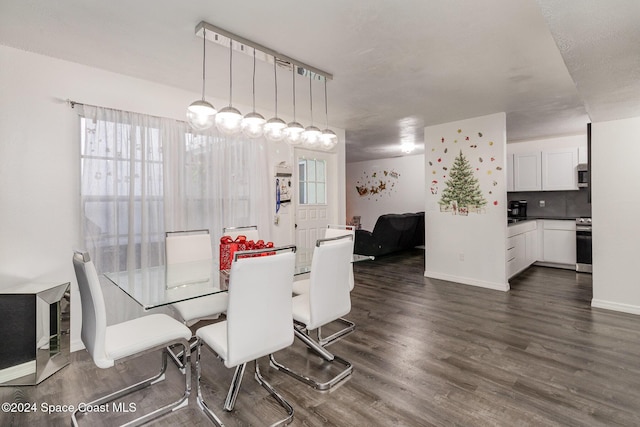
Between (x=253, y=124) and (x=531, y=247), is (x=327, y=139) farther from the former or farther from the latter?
(x=531, y=247)

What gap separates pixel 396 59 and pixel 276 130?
1.19m

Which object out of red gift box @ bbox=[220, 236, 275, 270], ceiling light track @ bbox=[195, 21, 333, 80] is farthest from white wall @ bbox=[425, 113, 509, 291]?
red gift box @ bbox=[220, 236, 275, 270]

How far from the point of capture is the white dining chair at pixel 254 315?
1.64 meters

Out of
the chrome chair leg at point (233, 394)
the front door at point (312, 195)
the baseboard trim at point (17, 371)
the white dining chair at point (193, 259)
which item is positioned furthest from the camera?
the front door at point (312, 195)

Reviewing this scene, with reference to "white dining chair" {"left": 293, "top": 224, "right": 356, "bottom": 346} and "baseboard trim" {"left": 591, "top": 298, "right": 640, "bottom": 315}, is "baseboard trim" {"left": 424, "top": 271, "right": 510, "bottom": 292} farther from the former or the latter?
"white dining chair" {"left": 293, "top": 224, "right": 356, "bottom": 346}

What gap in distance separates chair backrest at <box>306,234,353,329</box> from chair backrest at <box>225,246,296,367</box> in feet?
0.98

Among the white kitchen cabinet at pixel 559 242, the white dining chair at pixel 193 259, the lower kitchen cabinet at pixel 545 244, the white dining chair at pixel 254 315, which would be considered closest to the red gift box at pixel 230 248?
the white dining chair at pixel 193 259

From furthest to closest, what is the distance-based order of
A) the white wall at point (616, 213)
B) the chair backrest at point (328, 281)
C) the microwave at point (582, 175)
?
the microwave at point (582, 175), the white wall at point (616, 213), the chair backrest at point (328, 281)

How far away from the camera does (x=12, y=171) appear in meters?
2.51

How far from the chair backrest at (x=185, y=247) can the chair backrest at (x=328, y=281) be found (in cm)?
133

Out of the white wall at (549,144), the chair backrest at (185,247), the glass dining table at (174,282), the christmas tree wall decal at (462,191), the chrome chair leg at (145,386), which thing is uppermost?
the white wall at (549,144)

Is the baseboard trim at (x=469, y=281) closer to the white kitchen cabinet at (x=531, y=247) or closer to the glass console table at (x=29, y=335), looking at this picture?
the white kitchen cabinet at (x=531, y=247)

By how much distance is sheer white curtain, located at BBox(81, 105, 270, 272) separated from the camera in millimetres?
2867

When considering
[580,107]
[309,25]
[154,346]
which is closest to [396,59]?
[309,25]
